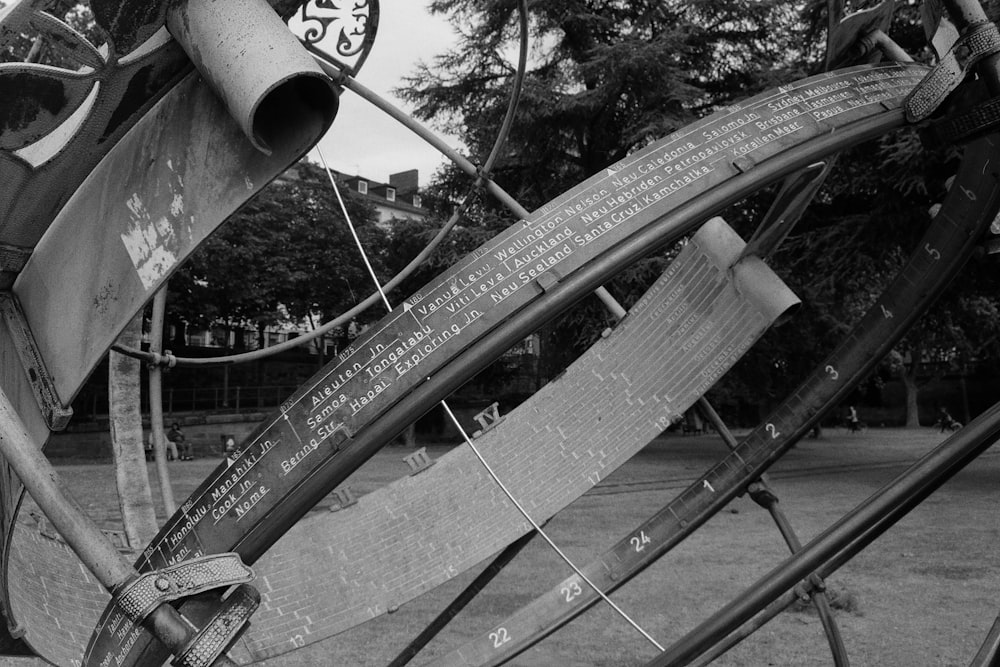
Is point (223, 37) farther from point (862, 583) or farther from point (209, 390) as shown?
point (209, 390)

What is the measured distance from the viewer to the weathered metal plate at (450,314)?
7.77 ft

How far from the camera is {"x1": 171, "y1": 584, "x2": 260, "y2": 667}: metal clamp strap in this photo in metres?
2.04

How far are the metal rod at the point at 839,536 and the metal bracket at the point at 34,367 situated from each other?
7.41 feet

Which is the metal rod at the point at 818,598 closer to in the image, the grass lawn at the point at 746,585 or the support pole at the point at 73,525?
the grass lawn at the point at 746,585

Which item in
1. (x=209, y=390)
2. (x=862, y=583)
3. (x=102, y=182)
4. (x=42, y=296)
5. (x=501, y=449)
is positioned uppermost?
(x=102, y=182)

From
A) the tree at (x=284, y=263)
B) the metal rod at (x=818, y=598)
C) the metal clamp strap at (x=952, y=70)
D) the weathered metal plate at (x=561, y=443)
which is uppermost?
the metal clamp strap at (x=952, y=70)

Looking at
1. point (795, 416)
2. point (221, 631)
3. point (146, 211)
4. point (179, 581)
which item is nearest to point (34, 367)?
point (146, 211)

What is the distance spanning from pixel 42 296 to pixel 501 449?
8.71 feet

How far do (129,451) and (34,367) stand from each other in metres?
1.93

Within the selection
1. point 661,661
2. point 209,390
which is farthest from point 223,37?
point 209,390

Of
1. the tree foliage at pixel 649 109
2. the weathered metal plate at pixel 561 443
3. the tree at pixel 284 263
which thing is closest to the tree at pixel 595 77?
the tree foliage at pixel 649 109

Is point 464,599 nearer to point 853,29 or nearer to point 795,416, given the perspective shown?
point 795,416

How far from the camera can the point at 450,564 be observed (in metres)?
4.55

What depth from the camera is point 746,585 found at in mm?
8055
